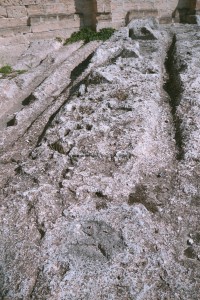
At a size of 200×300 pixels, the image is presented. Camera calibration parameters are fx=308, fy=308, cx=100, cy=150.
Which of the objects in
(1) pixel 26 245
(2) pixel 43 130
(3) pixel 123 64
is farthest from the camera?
(3) pixel 123 64

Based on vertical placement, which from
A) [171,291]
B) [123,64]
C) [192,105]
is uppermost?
[123,64]

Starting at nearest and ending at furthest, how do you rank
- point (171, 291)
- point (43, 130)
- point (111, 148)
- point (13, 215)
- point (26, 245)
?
point (171, 291) < point (26, 245) < point (13, 215) < point (111, 148) < point (43, 130)

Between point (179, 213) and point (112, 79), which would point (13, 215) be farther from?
point (112, 79)

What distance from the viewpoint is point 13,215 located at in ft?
13.4

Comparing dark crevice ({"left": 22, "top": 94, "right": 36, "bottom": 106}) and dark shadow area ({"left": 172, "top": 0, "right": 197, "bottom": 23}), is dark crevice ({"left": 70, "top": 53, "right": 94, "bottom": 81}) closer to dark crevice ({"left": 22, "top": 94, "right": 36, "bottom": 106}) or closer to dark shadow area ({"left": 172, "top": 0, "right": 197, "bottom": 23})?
dark crevice ({"left": 22, "top": 94, "right": 36, "bottom": 106})

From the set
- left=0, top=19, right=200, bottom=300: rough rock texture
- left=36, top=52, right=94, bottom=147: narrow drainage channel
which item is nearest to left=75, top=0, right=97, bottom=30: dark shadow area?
left=36, top=52, right=94, bottom=147: narrow drainage channel

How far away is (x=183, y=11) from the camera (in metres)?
11.6

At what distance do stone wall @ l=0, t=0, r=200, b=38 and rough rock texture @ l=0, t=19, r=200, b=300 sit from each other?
201 inches

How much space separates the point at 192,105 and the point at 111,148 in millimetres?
1792

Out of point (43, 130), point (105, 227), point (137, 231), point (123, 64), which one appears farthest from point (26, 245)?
point (123, 64)

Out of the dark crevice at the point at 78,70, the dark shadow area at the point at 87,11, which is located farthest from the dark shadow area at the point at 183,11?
the dark crevice at the point at 78,70

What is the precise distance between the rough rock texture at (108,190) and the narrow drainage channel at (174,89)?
25 millimetres

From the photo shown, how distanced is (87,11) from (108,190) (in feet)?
29.7

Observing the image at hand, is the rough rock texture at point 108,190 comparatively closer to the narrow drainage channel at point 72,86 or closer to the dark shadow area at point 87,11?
the narrow drainage channel at point 72,86
